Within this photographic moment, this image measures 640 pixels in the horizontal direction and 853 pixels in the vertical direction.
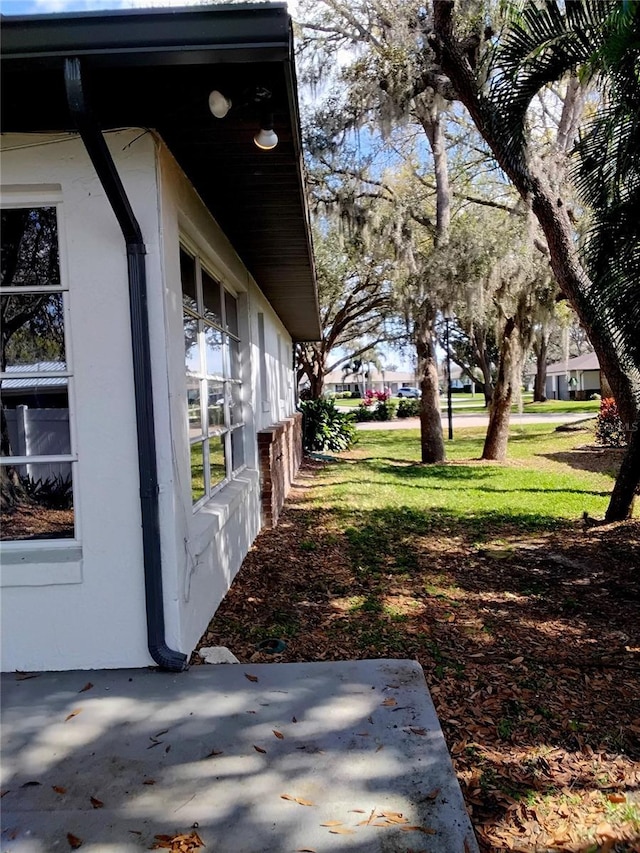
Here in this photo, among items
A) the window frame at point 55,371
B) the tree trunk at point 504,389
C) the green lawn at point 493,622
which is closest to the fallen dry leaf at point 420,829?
the green lawn at point 493,622

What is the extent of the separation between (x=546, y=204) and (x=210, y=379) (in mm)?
4480

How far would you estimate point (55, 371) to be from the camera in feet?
10.8

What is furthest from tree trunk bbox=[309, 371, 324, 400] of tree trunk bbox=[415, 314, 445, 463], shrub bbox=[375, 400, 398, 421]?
shrub bbox=[375, 400, 398, 421]

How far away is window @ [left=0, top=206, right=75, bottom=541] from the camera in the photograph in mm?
3293

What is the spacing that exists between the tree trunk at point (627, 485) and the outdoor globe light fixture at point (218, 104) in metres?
5.75

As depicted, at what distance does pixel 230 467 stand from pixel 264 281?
279 centimetres

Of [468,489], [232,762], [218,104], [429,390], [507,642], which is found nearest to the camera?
[232,762]

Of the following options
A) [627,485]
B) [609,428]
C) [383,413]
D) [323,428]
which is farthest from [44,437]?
[383,413]

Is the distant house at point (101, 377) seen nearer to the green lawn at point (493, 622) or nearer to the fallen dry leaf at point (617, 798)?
the green lawn at point (493, 622)

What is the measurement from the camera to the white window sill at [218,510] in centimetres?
372

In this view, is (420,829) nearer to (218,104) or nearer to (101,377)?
(101,377)

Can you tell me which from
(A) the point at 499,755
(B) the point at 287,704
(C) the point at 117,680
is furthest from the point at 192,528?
(A) the point at 499,755

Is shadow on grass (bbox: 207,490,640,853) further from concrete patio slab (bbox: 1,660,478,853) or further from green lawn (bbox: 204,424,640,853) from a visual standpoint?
concrete patio slab (bbox: 1,660,478,853)

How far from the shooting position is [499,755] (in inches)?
103
